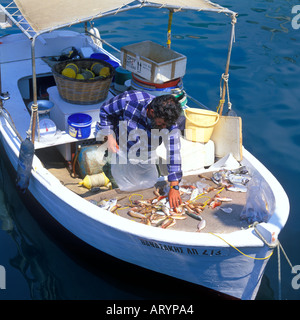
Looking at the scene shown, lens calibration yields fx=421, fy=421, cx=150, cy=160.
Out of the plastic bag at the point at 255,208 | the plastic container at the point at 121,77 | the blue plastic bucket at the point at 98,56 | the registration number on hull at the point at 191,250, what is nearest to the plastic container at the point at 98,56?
the blue plastic bucket at the point at 98,56

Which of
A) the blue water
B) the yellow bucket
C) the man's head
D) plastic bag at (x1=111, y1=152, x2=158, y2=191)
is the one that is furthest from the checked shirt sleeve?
the blue water

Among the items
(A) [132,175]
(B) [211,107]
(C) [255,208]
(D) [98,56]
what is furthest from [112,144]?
(B) [211,107]

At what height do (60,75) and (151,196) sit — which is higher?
(60,75)

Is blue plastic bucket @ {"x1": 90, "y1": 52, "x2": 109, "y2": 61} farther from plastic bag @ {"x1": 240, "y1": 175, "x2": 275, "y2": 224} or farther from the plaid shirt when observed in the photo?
plastic bag @ {"x1": 240, "y1": 175, "x2": 275, "y2": 224}

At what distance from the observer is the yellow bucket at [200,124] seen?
623 cm

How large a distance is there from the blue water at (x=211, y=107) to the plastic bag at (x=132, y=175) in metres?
1.09

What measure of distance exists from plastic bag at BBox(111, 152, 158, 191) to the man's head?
105 centimetres

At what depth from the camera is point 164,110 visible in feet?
15.5

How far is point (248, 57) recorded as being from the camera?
1268cm

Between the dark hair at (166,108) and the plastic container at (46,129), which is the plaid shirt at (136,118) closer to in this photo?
the dark hair at (166,108)

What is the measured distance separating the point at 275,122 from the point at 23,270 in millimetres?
6432

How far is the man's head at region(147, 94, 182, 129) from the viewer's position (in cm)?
473
